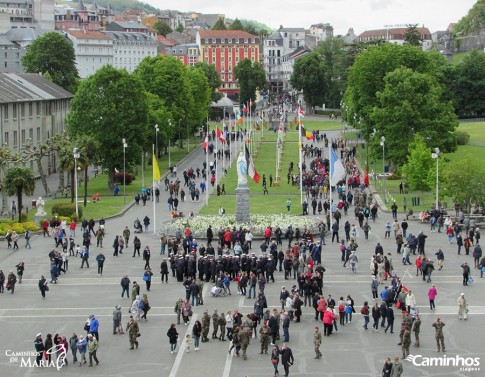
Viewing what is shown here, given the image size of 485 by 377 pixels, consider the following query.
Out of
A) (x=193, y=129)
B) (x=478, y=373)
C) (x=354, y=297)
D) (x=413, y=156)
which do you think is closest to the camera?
(x=478, y=373)

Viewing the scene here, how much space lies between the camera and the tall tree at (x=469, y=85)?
137 metres

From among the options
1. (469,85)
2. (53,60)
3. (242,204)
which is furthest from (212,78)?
(242,204)

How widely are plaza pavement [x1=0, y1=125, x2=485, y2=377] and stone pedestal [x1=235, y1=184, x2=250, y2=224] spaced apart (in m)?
4.21

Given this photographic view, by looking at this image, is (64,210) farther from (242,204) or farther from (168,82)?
(168,82)

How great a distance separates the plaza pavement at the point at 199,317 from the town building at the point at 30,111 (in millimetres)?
38441

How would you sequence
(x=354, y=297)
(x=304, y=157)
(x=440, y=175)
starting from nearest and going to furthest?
(x=354, y=297), (x=440, y=175), (x=304, y=157)

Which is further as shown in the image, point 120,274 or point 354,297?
point 120,274

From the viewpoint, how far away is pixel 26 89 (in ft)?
322

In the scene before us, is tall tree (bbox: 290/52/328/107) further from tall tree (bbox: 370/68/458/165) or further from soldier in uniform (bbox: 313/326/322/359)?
soldier in uniform (bbox: 313/326/322/359)

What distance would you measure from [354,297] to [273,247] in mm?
6573

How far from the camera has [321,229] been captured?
53406 mm

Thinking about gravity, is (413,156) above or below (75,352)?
above

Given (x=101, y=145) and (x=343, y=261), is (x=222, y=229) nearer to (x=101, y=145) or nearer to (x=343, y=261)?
(x=343, y=261)

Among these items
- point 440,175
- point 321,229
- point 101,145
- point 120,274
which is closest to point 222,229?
point 321,229
